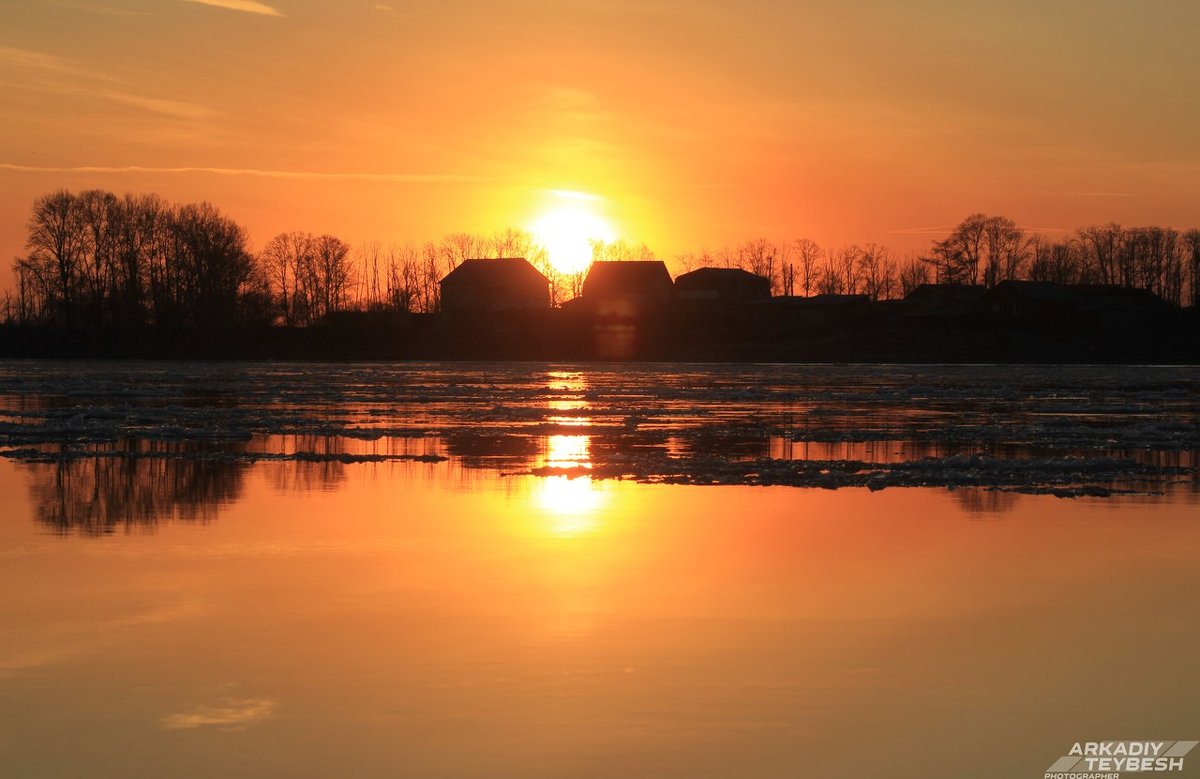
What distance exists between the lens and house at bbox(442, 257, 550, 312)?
13950 centimetres

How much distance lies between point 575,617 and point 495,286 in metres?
132

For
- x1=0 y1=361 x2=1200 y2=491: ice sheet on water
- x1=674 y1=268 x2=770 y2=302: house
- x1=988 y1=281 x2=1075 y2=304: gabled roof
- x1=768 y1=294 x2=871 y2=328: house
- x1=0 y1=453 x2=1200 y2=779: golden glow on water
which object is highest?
x1=674 y1=268 x2=770 y2=302: house

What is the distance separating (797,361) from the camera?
327ft

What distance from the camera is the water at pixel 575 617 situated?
24.0 ft

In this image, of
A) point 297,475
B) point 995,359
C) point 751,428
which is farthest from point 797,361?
point 297,475

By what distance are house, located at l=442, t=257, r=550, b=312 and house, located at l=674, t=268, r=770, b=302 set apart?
15.6 m

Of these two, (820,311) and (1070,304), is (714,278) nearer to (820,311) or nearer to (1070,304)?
(820,311)

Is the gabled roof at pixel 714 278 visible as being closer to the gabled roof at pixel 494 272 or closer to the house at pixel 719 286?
the house at pixel 719 286

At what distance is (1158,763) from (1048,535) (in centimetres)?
699

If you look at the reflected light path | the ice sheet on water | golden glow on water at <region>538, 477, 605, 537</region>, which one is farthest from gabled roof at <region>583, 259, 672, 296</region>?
golden glow on water at <region>538, 477, 605, 537</region>

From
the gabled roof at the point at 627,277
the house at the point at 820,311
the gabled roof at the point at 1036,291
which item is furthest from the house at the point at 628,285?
the gabled roof at the point at 1036,291

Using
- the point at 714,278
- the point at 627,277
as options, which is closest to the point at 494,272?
the point at 627,277

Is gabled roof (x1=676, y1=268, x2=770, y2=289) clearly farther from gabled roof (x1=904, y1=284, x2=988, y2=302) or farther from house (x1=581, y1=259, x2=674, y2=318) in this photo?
gabled roof (x1=904, y1=284, x2=988, y2=302)

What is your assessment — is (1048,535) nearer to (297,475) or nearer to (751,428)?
(297,475)
